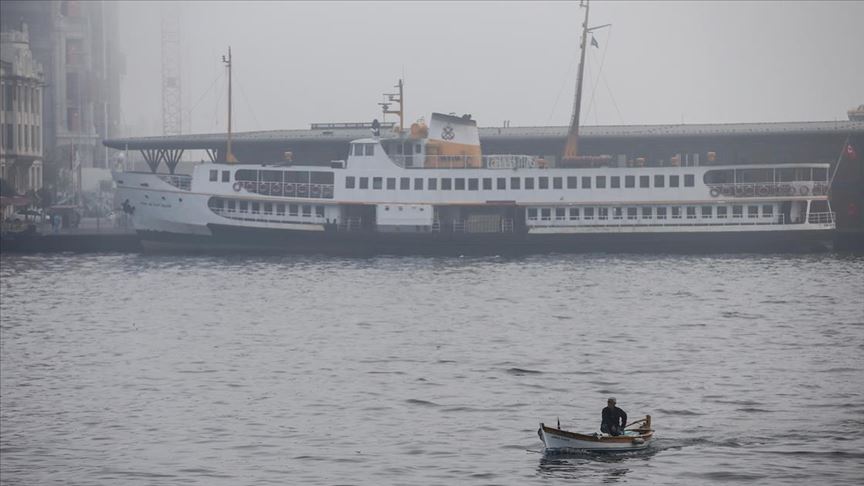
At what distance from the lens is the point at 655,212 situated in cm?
10300

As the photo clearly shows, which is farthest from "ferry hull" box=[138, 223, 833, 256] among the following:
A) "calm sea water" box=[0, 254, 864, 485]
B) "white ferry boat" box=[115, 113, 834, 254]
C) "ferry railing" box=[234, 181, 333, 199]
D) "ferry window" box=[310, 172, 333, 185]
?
"calm sea water" box=[0, 254, 864, 485]

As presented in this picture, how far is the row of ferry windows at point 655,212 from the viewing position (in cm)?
10306

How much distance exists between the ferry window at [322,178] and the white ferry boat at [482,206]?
95 mm

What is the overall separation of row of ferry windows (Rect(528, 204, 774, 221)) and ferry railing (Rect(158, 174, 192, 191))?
26.3 metres

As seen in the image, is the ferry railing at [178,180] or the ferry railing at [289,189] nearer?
the ferry railing at [289,189]

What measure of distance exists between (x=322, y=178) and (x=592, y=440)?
66.8m

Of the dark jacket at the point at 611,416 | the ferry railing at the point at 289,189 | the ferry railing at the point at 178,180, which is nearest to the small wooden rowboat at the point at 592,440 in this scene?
the dark jacket at the point at 611,416

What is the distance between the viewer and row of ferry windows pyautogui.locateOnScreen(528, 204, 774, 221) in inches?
4058

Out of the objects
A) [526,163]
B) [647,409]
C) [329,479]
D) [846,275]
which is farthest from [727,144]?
[329,479]

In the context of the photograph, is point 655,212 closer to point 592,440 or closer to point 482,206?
point 482,206

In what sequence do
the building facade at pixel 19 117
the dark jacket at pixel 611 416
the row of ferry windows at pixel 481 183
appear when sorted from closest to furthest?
1. the dark jacket at pixel 611 416
2. the row of ferry windows at pixel 481 183
3. the building facade at pixel 19 117

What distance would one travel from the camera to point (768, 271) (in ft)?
311

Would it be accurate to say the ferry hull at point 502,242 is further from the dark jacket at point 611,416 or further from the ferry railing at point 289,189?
the dark jacket at point 611,416

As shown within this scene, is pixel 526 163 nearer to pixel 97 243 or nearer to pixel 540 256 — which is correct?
pixel 540 256
